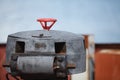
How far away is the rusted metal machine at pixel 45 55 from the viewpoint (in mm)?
1994

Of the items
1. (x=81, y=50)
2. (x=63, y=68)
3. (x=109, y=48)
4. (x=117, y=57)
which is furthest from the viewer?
(x=109, y=48)

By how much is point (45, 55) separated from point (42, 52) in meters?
0.04

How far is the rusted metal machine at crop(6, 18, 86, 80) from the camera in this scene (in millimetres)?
1994

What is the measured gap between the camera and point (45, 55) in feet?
6.66

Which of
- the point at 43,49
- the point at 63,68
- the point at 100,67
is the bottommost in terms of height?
the point at 100,67

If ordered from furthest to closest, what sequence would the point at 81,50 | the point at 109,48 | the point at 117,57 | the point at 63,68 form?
the point at 109,48, the point at 117,57, the point at 81,50, the point at 63,68

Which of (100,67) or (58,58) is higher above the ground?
(58,58)

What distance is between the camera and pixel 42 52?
81.1 inches

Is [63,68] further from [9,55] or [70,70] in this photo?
[9,55]

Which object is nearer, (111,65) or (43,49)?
(43,49)

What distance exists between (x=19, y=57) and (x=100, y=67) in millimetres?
2634

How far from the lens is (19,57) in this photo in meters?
2.04

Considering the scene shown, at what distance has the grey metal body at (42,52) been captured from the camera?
1.99 m

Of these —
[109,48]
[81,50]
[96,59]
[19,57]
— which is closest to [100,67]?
[96,59]
